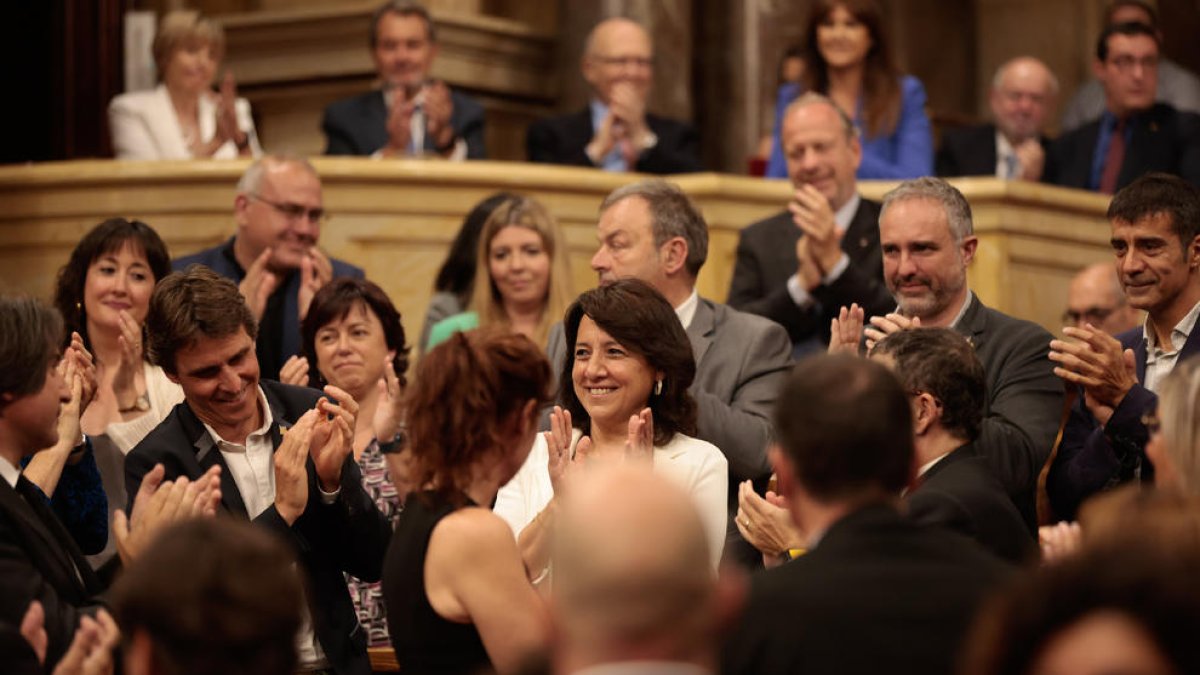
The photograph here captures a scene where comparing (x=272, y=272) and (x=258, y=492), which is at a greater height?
(x=272, y=272)

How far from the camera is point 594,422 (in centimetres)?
508

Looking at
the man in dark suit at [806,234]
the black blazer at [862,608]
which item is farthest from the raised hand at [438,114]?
the black blazer at [862,608]

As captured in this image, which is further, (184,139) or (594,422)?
(184,139)

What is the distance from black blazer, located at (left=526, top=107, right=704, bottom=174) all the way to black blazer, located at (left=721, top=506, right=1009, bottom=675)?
209 inches

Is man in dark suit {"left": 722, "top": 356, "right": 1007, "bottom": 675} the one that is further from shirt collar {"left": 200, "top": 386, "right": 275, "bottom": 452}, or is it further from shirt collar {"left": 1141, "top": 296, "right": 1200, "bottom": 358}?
shirt collar {"left": 1141, "top": 296, "right": 1200, "bottom": 358}

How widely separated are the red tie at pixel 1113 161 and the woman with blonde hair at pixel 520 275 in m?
2.67

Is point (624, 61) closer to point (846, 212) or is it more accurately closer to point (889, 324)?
point (846, 212)

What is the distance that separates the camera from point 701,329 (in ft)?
19.0

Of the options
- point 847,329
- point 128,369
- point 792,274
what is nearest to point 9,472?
point 128,369

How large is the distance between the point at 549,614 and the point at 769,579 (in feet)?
2.33

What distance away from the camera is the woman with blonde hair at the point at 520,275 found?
674cm

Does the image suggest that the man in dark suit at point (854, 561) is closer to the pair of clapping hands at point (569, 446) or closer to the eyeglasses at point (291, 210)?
the pair of clapping hands at point (569, 446)

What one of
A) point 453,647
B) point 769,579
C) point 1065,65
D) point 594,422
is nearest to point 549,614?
point 453,647

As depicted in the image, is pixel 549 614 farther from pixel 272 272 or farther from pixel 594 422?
pixel 272 272
